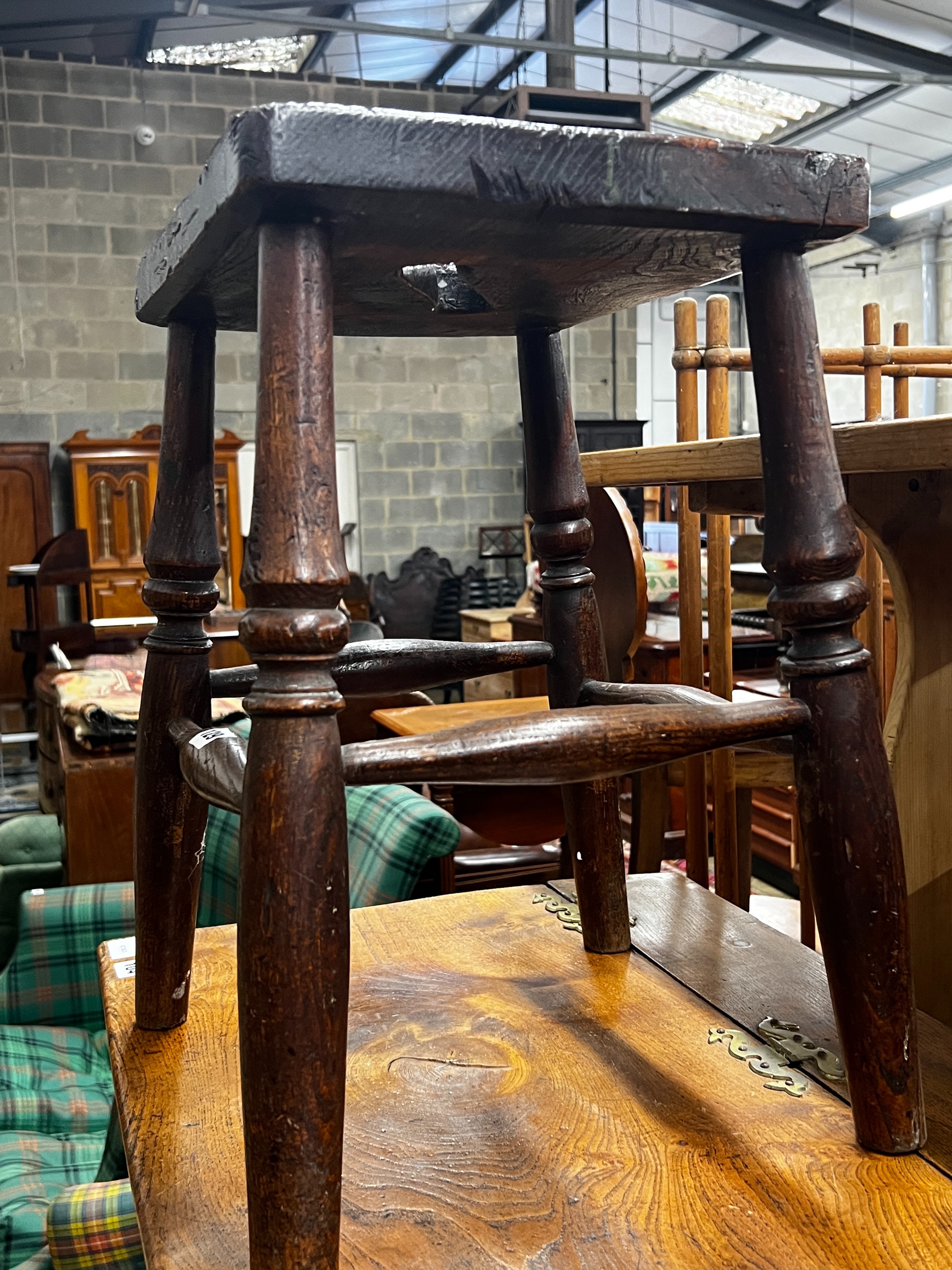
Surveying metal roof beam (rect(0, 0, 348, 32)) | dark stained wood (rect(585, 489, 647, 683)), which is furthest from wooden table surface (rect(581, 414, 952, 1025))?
metal roof beam (rect(0, 0, 348, 32))

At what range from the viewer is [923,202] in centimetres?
877

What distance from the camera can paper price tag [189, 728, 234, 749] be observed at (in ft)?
2.22

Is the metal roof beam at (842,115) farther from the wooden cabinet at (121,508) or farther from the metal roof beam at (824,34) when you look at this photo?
the wooden cabinet at (121,508)

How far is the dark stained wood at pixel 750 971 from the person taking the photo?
692 millimetres

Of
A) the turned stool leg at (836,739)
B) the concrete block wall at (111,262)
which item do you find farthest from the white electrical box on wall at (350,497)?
the turned stool leg at (836,739)

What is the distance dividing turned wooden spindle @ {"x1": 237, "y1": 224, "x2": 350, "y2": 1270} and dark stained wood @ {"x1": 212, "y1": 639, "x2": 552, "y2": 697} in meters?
0.33

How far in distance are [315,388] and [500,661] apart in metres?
0.37

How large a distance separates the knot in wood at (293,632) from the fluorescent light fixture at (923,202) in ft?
29.5

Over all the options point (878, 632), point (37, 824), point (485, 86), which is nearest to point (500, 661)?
point (878, 632)

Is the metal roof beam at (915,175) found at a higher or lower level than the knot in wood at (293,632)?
higher

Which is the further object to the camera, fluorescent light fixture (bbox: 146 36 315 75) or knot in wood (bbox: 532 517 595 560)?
fluorescent light fixture (bbox: 146 36 315 75)

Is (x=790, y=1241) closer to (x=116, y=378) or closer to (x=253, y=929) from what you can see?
(x=253, y=929)

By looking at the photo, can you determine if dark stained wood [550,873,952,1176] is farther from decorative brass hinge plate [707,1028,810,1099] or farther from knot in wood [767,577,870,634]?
knot in wood [767,577,870,634]

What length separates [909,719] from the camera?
105 centimetres
